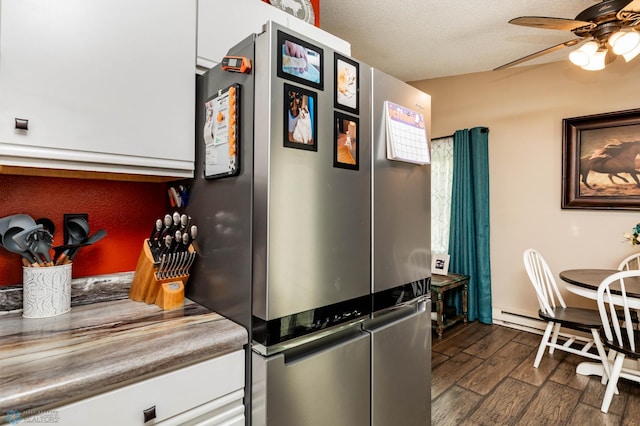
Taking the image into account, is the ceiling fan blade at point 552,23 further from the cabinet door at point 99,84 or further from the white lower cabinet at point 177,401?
the white lower cabinet at point 177,401

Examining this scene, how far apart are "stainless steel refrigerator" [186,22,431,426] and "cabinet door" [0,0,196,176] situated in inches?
5.0

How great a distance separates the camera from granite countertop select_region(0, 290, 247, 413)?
0.72m

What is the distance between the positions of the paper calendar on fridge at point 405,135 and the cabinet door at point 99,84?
29.4 inches

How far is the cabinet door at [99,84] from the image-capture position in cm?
93

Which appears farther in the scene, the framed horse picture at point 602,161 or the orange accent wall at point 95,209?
the framed horse picture at point 602,161

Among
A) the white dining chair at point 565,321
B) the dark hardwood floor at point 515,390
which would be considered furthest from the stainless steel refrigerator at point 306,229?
the white dining chair at point 565,321

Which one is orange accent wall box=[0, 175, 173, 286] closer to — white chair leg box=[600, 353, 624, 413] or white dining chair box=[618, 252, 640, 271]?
white chair leg box=[600, 353, 624, 413]

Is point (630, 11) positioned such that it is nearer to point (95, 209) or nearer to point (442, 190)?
point (442, 190)

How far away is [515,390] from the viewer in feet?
7.57

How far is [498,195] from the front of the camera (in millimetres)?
3658

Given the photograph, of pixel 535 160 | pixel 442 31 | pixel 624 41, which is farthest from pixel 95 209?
pixel 535 160

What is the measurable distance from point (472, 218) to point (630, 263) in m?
1.35

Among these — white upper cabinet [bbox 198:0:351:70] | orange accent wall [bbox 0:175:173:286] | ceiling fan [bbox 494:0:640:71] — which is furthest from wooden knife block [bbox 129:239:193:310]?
ceiling fan [bbox 494:0:640:71]

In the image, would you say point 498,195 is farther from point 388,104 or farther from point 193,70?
point 193,70
